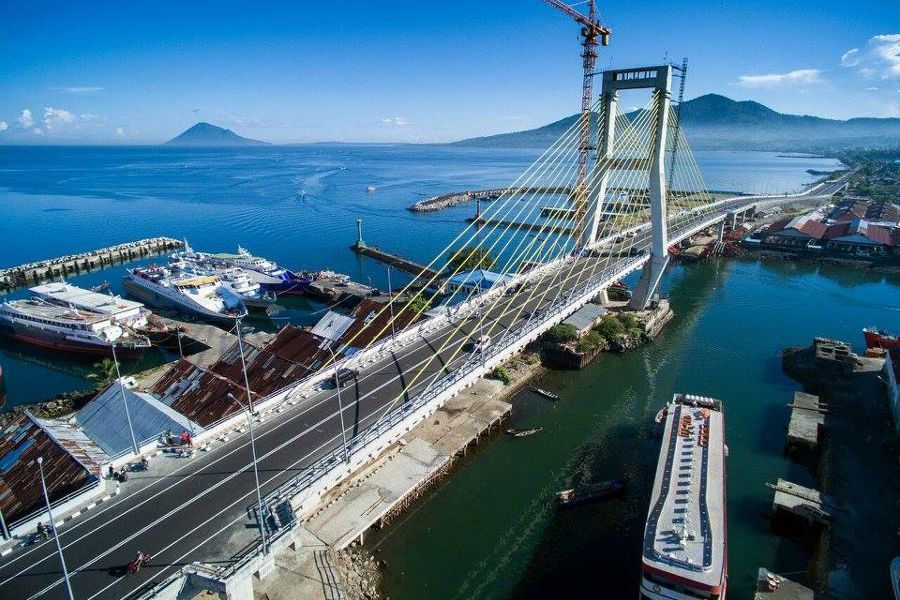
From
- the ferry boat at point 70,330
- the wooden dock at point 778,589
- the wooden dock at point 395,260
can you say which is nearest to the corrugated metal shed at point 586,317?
the wooden dock at point 395,260

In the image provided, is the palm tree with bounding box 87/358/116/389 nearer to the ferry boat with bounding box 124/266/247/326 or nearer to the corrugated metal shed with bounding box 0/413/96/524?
the corrugated metal shed with bounding box 0/413/96/524

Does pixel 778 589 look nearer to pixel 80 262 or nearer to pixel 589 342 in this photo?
pixel 589 342

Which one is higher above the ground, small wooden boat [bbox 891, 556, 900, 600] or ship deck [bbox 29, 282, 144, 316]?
ship deck [bbox 29, 282, 144, 316]

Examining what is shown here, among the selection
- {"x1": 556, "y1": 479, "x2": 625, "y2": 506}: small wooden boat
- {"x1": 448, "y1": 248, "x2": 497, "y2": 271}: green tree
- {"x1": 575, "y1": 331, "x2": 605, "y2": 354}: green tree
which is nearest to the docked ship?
{"x1": 556, "y1": 479, "x2": 625, "y2": 506}: small wooden boat

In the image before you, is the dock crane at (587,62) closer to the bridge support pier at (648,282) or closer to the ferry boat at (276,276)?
the bridge support pier at (648,282)

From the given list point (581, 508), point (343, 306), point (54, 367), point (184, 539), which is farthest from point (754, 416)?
point (54, 367)

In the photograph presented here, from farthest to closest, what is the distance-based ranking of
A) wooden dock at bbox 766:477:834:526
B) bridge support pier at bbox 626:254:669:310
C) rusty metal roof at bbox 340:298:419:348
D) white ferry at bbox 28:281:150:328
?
1. bridge support pier at bbox 626:254:669:310
2. white ferry at bbox 28:281:150:328
3. rusty metal roof at bbox 340:298:419:348
4. wooden dock at bbox 766:477:834:526

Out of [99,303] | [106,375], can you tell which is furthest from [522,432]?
[99,303]
